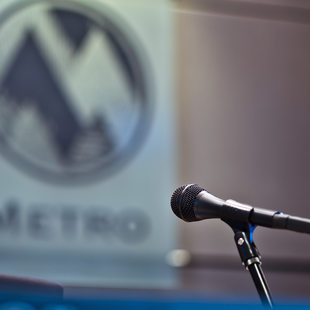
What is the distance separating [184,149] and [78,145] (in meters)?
0.48

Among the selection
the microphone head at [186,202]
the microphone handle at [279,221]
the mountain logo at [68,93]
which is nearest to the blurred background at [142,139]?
the mountain logo at [68,93]

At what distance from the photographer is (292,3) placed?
342cm

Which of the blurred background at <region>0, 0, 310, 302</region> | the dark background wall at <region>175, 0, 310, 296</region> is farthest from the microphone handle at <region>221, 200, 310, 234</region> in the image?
the dark background wall at <region>175, 0, 310, 296</region>

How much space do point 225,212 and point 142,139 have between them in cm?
207

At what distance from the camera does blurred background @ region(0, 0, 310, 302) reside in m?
2.92

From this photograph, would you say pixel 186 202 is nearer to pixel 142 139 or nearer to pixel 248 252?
pixel 248 252

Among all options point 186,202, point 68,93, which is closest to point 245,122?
point 68,93

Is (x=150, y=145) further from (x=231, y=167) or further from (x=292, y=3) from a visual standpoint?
(x=292, y=3)

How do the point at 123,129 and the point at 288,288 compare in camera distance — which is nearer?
the point at 123,129

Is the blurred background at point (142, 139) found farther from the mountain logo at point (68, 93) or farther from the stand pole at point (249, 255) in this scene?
the stand pole at point (249, 255)

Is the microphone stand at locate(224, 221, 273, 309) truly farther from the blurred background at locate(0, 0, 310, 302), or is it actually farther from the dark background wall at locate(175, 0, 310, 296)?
the dark background wall at locate(175, 0, 310, 296)

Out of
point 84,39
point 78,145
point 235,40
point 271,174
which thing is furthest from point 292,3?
point 78,145

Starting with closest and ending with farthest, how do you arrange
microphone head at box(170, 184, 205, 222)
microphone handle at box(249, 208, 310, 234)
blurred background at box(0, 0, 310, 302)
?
1. microphone handle at box(249, 208, 310, 234)
2. microphone head at box(170, 184, 205, 222)
3. blurred background at box(0, 0, 310, 302)

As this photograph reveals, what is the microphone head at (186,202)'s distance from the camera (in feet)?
3.43
